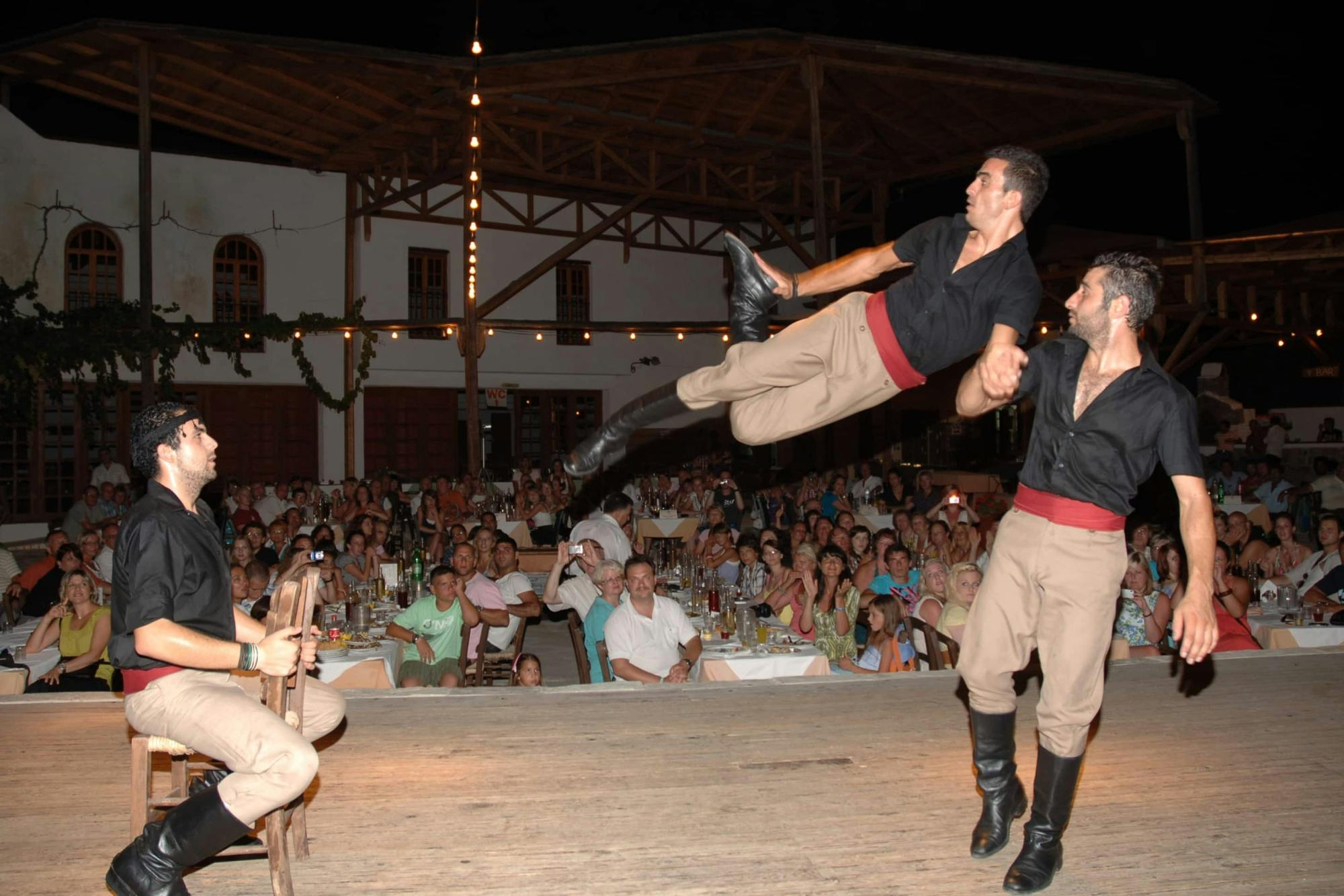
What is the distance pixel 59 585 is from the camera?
26.0 ft

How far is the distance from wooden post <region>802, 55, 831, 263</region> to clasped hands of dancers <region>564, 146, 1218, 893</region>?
9.24 meters

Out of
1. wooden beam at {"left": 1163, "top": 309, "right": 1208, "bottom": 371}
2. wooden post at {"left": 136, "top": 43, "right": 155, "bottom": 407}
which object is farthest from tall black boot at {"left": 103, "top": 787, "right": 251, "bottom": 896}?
wooden beam at {"left": 1163, "top": 309, "right": 1208, "bottom": 371}

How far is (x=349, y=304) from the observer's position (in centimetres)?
1845

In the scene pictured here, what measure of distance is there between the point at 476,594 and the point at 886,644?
2606 millimetres

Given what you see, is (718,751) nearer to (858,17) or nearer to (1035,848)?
(1035,848)

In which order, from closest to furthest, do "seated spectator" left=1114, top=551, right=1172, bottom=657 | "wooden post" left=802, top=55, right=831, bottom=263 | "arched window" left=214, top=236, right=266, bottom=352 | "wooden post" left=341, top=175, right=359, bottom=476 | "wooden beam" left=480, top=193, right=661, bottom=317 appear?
"seated spectator" left=1114, top=551, right=1172, bottom=657 < "wooden post" left=802, top=55, right=831, bottom=263 < "wooden beam" left=480, top=193, right=661, bottom=317 < "arched window" left=214, top=236, right=266, bottom=352 < "wooden post" left=341, top=175, right=359, bottom=476

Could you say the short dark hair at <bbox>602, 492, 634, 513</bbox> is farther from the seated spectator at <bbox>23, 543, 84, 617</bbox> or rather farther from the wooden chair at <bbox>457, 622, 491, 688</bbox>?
the seated spectator at <bbox>23, 543, 84, 617</bbox>

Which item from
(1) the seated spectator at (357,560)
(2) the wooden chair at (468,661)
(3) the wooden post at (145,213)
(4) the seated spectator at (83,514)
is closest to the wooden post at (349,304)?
(3) the wooden post at (145,213)

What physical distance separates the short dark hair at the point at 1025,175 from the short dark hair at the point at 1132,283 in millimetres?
261

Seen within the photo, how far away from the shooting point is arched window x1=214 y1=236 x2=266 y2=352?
1789 cm

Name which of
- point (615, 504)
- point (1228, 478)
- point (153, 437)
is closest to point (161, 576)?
point (153, 437)

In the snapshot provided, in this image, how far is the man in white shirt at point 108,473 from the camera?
50.5 feet

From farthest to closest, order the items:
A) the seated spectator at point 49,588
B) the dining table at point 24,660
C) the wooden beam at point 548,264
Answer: the wooden beam at point 548,264, the seated spectator at point 49,588, the dining table at point 24,660

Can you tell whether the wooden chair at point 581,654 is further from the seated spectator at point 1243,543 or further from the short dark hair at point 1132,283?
the seated spectator at point 1243,543
